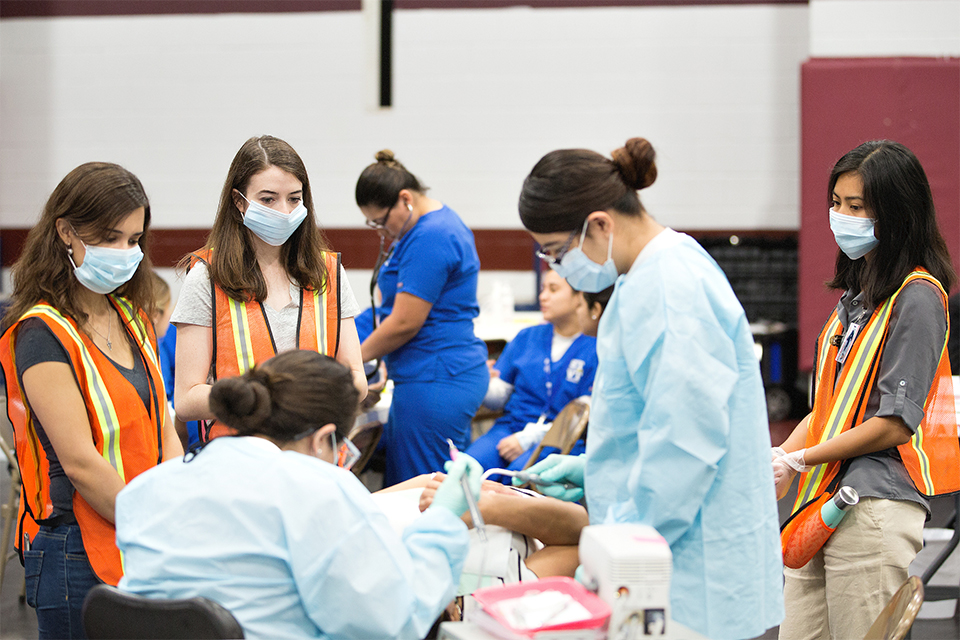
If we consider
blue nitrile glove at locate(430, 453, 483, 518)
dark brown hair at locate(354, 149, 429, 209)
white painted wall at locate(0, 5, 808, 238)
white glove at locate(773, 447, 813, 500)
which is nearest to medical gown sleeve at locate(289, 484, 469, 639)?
blue nitrile glove at locate(430, 453, 483, 518)

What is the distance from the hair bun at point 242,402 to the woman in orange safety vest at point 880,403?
101 cm

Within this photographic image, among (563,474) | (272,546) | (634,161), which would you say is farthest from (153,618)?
(634,161)

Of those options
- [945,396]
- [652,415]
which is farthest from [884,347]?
[652,415]

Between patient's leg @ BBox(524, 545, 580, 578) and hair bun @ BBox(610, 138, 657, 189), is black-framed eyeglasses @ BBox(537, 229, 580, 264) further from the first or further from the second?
patient's leg @ BBox(524, 545, 580, 578)

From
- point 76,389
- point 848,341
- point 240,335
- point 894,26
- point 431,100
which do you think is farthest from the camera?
point 431,100

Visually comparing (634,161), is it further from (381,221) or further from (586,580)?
(381,221)

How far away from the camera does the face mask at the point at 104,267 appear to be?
159 cm

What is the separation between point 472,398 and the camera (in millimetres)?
2881

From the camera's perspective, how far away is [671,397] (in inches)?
45.3

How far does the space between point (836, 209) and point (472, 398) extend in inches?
56.9

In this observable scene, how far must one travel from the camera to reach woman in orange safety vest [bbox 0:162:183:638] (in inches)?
58.0

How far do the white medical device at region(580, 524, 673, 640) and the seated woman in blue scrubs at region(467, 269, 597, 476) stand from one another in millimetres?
1761

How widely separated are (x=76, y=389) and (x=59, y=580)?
34cm

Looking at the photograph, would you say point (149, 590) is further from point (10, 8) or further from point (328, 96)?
point (10, 8)
